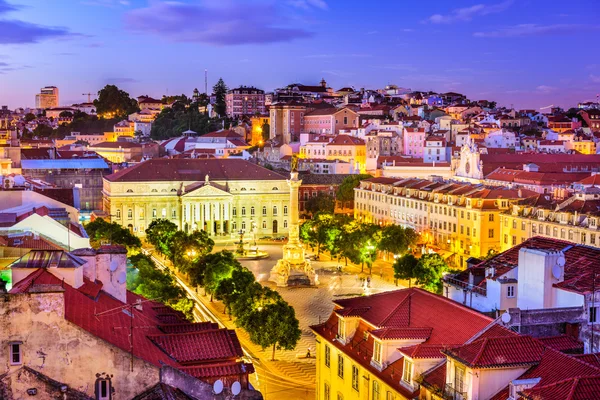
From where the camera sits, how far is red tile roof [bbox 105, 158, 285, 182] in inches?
3937

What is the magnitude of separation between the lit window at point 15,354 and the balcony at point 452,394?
1031cm

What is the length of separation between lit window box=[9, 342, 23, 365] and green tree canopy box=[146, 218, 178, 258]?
56.7m

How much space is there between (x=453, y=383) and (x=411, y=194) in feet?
230

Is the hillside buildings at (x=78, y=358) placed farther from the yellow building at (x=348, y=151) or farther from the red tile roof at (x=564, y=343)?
the yellow building at (x=348, y=151)

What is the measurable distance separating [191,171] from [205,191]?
4950 mm

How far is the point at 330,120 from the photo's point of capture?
15625 cm

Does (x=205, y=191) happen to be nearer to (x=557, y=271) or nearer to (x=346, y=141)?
(x=346, y=141)

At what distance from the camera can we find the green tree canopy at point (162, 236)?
241ft

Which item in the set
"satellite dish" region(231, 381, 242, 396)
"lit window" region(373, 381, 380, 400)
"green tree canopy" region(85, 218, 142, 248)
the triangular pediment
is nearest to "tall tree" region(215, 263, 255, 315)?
"green tree canopy" region(85, 218, 142, 248)

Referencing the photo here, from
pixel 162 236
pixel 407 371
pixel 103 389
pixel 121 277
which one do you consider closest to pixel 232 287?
pixel 121 277

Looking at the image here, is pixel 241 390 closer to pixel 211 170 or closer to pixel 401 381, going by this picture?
pixel 401 381

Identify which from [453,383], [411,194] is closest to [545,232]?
[411,194]

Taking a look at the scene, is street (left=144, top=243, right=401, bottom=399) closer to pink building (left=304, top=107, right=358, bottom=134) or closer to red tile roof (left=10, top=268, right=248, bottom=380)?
red tile roof (left=10, top=268, right=248, bottom=380)

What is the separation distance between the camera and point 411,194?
8988 cm
